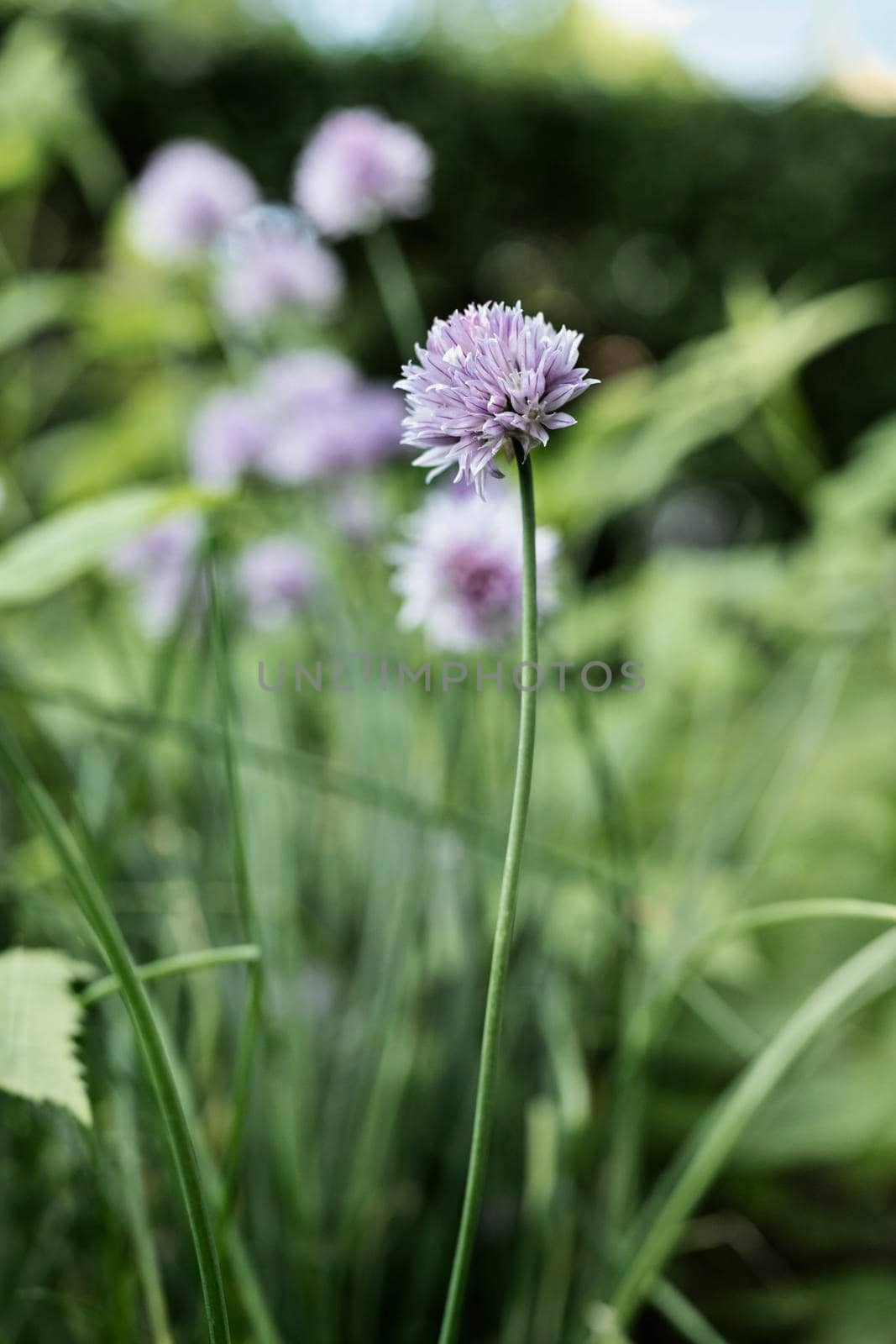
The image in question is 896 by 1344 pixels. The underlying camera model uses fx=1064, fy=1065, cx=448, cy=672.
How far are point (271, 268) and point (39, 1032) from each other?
681mm

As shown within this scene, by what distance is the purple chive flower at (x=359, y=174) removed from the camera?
71 cm

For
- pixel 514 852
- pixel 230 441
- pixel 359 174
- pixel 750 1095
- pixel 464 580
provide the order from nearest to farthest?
pixel 514 852, pixel 750 1095, pixel 464 580, pixel 359 174, pixel 230 441

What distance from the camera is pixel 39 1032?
297 mm

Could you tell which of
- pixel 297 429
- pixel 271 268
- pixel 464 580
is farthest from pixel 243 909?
pixel 271 268

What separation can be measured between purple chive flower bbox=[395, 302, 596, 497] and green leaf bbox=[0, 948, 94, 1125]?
0.62 ft

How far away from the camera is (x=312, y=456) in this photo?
2.57 ft

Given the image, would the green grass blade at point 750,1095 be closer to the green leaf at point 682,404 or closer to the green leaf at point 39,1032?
the green leaf at point 39,1032

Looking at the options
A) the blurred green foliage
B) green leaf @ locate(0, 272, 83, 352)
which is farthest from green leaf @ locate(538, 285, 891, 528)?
green leaf @ locate(0, 272, 83, 352)

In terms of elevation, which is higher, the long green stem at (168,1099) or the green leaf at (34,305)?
the green leaf at (34,305)

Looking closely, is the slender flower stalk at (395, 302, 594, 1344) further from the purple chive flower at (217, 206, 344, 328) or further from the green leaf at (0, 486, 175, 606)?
the purple chive flower at (217, 206, 344, 328)

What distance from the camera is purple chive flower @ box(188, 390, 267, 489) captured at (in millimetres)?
820

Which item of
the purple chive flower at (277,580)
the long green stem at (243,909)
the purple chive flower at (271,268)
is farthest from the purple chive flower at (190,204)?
the long green stem at (243,909)

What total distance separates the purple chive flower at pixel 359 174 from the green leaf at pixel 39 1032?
0.56 metres

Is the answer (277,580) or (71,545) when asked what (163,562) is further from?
(71,545)
